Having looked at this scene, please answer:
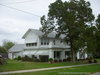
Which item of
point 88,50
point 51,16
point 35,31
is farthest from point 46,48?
point 88,50

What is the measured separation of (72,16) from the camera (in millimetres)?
40719

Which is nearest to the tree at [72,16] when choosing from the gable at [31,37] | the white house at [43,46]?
the white house at [43,46]

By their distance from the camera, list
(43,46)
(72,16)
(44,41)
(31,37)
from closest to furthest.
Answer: (72,16) → (43,46) → (44,41) → (31,37)

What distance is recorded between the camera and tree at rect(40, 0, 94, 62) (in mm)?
40744

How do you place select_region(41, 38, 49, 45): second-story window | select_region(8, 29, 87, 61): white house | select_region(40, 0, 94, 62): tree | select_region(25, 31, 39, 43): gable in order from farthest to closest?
select_region(25, 31, 39, 43): gable
select_region(41, 38, 49, 45): second-story window
select_region(8, 29, 87, 61): white house
select_region(40, 0, 94, 62): tree

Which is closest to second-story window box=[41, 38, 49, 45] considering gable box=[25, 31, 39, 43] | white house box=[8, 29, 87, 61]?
white house box=[8, 29, 87, 61]

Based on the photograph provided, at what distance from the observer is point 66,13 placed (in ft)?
136

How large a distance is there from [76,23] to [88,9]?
4.52 meters

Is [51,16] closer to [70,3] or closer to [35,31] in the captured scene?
[70,3]

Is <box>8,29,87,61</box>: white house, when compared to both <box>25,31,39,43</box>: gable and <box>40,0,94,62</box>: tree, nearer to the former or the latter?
<box>25,31,39,43</box>: gable

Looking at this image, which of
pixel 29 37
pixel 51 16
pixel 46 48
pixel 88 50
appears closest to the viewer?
pixel 88 50

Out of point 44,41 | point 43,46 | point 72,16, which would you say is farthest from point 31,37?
point 72,16

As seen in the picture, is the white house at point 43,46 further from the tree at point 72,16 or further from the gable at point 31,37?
the tree at point 72,16

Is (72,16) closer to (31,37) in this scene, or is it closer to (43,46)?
(43,46)
